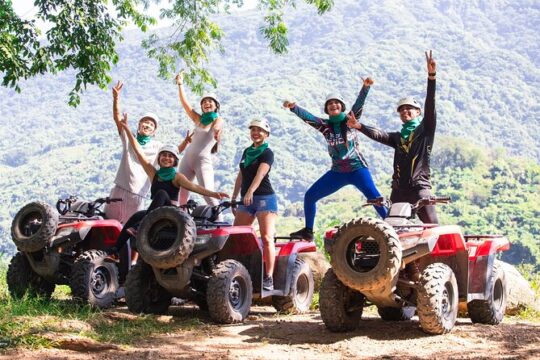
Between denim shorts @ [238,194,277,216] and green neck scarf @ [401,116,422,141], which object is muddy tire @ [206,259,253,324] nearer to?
denim shorts @ [238,194,277,216]

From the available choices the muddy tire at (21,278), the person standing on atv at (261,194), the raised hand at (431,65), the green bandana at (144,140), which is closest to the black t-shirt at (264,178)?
the person standing on atv at (261,194)

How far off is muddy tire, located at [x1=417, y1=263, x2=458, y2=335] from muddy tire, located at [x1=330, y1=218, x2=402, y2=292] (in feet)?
1.04

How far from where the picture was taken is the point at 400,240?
22.0 ft

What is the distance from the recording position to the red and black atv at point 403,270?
21.2 ft

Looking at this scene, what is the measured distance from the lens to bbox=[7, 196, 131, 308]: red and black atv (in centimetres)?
822

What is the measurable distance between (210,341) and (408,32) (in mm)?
159776

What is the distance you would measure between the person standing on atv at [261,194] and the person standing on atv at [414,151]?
1.13 m

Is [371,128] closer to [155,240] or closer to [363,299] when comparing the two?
[363,299]

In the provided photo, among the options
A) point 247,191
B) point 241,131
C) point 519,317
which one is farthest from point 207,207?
point 241,131

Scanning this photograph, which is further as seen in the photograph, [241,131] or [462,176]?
[241,131]

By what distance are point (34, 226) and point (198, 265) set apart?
1.83 meters

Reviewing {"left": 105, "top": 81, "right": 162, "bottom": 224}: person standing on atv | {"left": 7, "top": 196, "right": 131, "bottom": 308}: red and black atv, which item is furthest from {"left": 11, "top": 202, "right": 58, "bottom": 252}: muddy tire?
{"left": 105, "top": 81, "right": 162, "bottom": 224}: person standing on atv

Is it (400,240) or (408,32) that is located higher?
(408,32)

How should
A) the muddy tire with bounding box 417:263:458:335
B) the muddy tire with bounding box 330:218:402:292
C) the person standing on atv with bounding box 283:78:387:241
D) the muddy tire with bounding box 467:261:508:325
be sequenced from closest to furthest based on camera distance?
1. the muddy tire with bounding box 330:218:402:292
2. the muddy tire with bounding box 417:263:458:335
3. the muddy tire with bounding box 467:261:508:325
4. the person standing on atv with bounding box 283:78:387:241
